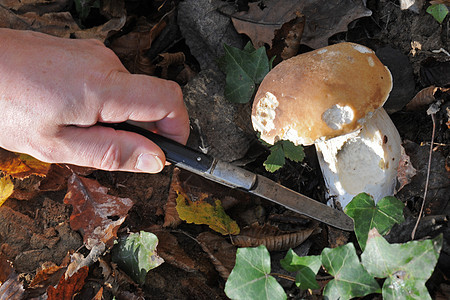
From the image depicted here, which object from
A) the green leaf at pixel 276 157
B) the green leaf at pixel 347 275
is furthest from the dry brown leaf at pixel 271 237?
the green leaf at pixel 347 275

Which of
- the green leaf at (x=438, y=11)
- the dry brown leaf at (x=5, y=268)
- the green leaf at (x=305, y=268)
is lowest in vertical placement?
the dry brown leaf at (x=5, y=268)

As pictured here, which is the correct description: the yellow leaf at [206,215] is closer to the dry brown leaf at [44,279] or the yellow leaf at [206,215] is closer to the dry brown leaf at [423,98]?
the dry brown leaf at [44,279]

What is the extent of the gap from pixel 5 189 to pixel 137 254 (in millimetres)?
921

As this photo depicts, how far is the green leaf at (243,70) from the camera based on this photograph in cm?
237

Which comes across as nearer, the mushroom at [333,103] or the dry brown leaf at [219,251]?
the mushroom at [333,103]

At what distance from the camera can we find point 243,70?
2428mm

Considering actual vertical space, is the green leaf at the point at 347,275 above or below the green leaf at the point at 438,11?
below

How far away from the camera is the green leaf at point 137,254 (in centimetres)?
214

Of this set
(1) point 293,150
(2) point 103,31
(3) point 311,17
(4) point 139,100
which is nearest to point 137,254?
(4) point 139,100

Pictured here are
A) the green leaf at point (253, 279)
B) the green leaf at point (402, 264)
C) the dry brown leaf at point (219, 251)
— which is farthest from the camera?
the dry brown leaf at point (219, 251)

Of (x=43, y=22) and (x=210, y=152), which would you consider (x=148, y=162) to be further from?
(x=43, y=22)

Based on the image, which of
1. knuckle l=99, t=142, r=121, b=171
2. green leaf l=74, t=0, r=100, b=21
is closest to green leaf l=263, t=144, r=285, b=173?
knuckle l=99, t=142, r=121, b=171

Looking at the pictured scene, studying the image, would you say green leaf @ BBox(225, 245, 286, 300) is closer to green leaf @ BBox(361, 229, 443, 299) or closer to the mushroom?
green leaf @ BBox(361, 229, 443, 299)

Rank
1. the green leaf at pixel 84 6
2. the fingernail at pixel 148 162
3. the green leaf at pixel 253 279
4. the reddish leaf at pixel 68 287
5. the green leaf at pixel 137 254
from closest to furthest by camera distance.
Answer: the green leaf at pixel 253 279
the fingernail at pixel 148 162
the reddish leaf at pixel 68 287
the green leaf at pixel 137 254
the green leaf at pixel 84 6
